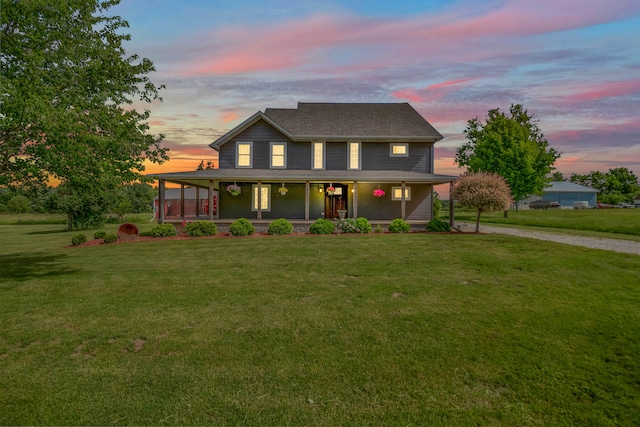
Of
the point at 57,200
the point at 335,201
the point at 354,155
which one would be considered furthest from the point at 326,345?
the point at 57,200

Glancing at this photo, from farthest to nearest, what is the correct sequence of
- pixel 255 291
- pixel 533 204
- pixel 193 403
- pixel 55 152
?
pixel 533 204 < pixel 55 152 < pixel 255 291 < pixel 193 403

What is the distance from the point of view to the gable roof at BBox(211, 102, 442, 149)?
80.8 feet

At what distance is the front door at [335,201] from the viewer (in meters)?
25.5

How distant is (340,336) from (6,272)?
467 inches

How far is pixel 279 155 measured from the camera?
24906 millimetres

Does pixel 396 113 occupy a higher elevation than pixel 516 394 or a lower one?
higher

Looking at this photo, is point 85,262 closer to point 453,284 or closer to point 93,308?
point 93,308

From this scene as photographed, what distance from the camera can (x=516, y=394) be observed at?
15.4 feet

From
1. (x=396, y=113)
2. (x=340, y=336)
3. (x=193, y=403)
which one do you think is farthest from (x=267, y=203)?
(x=193, y=403)

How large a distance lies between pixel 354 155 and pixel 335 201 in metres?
3.55

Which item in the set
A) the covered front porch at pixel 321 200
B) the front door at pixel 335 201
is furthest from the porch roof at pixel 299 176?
the front door at pixel 335 201

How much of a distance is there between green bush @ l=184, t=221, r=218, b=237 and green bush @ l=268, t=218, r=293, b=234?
3.22 m

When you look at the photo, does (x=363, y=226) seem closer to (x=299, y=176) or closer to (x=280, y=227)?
(x=280, y=227)

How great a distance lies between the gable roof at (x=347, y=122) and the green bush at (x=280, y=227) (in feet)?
23.6
